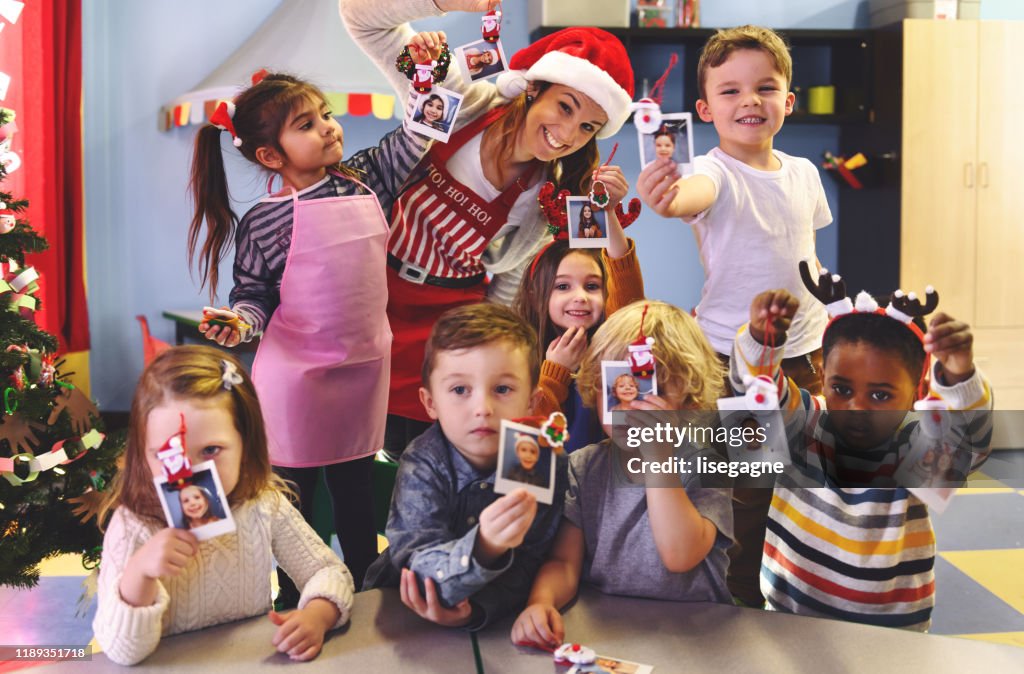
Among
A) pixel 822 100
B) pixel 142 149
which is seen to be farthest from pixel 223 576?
pixel 822 100

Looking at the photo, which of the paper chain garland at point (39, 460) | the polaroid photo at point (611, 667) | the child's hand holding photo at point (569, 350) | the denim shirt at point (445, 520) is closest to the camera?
the polaroid photo at point (611, 667)

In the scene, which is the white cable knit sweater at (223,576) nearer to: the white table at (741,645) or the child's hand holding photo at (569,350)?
the white table at (741,645)

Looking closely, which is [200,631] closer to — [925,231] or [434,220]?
[434,220]

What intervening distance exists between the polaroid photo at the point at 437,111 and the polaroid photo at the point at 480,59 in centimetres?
4

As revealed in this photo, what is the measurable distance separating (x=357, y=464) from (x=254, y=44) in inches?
86.1

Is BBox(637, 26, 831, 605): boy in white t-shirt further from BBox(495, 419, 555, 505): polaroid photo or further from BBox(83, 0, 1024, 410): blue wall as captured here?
BBox(83, 0, 1024, 410): blue wall

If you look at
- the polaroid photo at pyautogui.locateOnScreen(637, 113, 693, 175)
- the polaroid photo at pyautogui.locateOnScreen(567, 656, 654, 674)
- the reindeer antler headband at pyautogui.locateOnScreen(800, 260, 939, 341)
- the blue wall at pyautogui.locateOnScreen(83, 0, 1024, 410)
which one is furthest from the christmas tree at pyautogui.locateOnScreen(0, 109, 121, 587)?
the blue wall at pyautogui.locateOnScreen(83, 0, 1024, 410)

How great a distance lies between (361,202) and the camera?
1592mm

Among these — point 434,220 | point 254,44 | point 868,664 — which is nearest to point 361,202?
point 434,220

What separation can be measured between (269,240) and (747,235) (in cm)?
73

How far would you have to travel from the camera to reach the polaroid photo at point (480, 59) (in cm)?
152

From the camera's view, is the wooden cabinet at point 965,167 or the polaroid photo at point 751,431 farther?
the wooden cabinet at point 965,167

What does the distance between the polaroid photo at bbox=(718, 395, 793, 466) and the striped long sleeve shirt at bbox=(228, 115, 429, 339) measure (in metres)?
0.67

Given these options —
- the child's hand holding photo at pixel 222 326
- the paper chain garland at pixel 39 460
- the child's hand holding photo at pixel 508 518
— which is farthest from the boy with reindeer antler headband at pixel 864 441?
the paper chain garland at pixel 39 460
